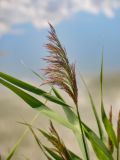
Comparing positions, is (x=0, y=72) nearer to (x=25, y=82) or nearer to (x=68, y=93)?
(x=25, y=82)

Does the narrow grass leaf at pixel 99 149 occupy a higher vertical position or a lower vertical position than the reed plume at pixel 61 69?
lower

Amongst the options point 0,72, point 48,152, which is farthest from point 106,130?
point 0,72

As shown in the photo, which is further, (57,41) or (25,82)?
(25,82)

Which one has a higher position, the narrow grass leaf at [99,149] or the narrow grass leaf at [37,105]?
the narrow grass leaf at [37,105]

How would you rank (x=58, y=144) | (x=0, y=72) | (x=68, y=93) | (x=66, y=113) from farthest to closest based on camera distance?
(x=66, y=113) → (x=0, y=72) → (x=68, y=93) → (x=58, y=144)

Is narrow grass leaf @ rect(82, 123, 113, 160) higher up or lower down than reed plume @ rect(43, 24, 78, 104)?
lower down

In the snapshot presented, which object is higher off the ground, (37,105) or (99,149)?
(37,105)

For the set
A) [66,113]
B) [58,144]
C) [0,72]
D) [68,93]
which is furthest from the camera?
[66,113]

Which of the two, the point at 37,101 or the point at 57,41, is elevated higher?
the point at 57,41

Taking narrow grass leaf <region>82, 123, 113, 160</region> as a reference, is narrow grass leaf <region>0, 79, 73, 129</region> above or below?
above

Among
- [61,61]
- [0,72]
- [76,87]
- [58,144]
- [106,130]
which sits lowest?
[106,130]

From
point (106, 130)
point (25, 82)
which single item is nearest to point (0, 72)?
point (25, 82)
